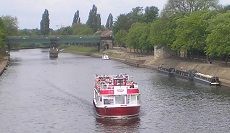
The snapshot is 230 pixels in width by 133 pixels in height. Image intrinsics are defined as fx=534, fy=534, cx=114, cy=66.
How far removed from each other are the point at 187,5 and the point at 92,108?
88.8 meters

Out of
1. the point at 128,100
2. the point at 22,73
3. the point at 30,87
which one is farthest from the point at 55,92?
the point at 22,73

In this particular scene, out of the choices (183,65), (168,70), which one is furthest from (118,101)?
(183,65)

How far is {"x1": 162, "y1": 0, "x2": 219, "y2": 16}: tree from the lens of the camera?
5994 inches

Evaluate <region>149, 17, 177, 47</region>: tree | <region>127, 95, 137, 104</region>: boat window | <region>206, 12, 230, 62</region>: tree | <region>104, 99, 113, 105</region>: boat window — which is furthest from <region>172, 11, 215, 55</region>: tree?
<region>104, 99, 113, 105</region>: boat window

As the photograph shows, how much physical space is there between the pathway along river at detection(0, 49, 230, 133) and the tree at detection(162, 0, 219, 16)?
162 feet

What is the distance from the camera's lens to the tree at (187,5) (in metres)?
152

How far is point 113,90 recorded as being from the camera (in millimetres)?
62750

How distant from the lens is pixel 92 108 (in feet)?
234

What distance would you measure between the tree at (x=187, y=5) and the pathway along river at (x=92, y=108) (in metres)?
49.5

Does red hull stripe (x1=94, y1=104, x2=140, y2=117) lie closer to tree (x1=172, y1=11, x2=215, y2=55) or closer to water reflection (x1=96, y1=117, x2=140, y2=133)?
water reflection (x1=96, y1=117, x2=140, y2=133)

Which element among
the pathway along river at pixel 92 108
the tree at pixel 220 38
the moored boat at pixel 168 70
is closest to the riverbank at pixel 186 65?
the moored boat at pixel 168 70

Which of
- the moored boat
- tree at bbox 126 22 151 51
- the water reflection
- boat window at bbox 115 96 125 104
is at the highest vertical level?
tree at bbox 126 22 151 51

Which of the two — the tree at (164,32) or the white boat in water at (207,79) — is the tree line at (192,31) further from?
the white boat in water at (207,79)

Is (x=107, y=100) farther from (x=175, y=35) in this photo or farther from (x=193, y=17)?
(x=175, y=35)
